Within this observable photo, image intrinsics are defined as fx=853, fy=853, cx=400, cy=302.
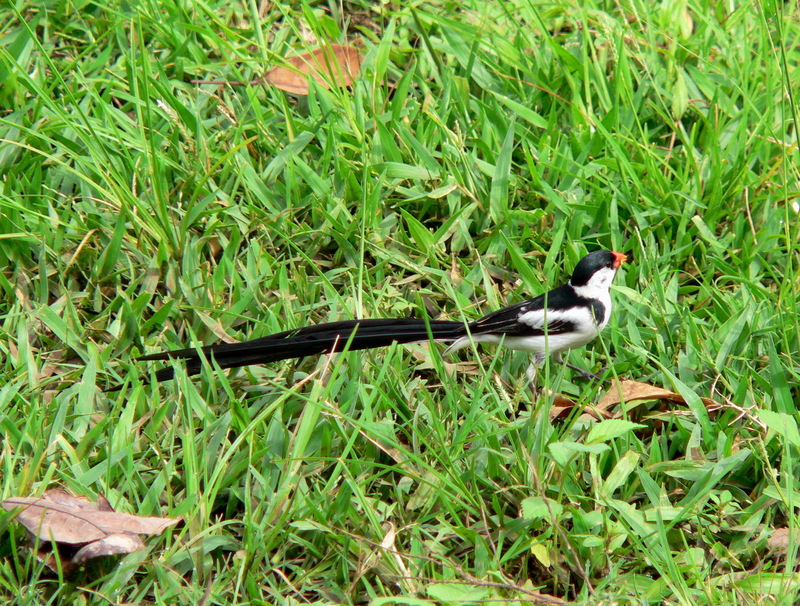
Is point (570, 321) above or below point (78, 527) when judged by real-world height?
above

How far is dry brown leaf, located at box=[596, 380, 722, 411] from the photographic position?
325 cm

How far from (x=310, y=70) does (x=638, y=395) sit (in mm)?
2445

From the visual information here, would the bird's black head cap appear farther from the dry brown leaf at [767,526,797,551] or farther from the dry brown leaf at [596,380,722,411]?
the dry brown leaf at [767,526,797,551]

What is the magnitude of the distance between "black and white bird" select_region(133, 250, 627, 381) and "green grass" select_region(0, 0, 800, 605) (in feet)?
0.36

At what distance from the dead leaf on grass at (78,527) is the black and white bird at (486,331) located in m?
Answer: 0.62

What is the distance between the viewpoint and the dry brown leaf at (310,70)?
4.51 meters

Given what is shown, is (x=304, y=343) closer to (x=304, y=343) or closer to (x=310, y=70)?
(x=304, y=343)

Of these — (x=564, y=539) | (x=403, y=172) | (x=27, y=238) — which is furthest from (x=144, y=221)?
(x=564, y=539)

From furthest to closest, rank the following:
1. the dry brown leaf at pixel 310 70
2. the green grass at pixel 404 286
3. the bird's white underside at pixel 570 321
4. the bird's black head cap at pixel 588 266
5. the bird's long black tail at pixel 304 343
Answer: the dry brown leaf at pixel 310 70, the bird's black head cap at pixel 588 266, the bird's white underside at pixel 570 321, the bird's long black tail at pixel 304 343, the green grass at pixel 404 286

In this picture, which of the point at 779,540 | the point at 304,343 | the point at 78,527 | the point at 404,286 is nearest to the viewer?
the point at 78,527

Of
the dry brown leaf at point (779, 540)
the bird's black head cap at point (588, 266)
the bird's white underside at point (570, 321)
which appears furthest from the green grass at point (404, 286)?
the bird's black head cap at point (588, 266)

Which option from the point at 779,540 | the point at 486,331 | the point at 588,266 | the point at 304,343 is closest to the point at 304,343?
the point at 304,343

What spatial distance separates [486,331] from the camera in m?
3.48

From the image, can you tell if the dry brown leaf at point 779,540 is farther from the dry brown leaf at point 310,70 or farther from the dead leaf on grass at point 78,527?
the dry brown leaf at point 310,70
